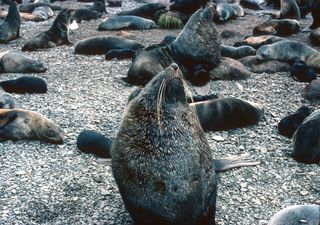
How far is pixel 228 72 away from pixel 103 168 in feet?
10.9

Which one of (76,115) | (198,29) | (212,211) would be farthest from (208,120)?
(198,29)

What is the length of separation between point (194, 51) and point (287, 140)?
250cm

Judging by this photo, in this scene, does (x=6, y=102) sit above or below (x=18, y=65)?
above

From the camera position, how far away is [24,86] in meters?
6.42

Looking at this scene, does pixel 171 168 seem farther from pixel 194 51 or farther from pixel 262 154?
pixel 194 51

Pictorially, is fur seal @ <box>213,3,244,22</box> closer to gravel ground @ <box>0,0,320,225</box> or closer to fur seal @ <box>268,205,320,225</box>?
gravel ground @ <box>0,0,320,225</box>

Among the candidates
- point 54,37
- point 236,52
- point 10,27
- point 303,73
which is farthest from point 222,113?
point 10,27

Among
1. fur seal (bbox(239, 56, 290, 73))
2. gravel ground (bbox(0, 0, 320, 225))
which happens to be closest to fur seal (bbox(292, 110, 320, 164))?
gravel ground (bbox(0, 0, 320, 225))

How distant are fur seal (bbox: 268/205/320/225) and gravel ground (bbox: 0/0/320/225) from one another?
42cm

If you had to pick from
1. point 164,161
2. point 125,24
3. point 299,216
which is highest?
point 164,161

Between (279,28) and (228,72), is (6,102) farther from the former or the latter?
(279,28)

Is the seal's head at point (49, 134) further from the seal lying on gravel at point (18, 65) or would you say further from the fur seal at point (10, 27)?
the fur seal at point (10, 27)

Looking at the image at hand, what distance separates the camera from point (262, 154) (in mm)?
4871

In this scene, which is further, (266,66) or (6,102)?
(266,66)
